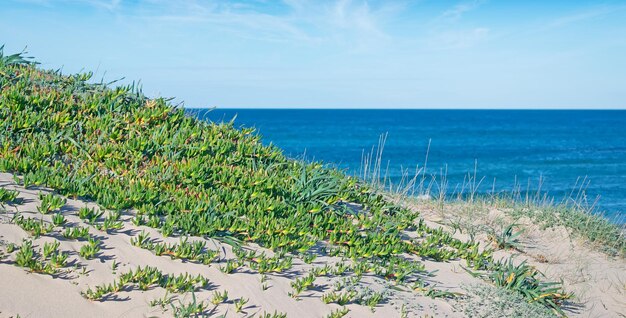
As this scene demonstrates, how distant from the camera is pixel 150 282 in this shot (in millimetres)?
5109

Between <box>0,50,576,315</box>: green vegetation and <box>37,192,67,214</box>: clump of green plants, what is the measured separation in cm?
2

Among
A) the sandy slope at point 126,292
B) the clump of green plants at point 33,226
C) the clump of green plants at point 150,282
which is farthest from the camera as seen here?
the clump of green plants at point 33,226

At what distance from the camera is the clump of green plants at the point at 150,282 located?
4969 millimetres

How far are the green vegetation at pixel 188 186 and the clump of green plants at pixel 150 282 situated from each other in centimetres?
1

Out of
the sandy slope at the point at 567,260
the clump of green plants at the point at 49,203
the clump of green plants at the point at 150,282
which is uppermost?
the clump of green plants at the point at 49,203

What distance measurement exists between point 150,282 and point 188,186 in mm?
1875

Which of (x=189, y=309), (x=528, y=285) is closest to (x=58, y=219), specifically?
(x=189, y=309)

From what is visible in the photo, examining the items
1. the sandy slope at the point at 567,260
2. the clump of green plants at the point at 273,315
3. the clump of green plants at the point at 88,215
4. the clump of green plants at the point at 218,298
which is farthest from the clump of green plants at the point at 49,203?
the sandy slope at the point at 567,260

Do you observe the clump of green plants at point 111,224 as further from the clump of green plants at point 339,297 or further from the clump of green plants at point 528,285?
the clump of green plants at point 528,285

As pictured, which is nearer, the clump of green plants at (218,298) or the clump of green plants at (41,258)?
the clump of green plants at (41,258)

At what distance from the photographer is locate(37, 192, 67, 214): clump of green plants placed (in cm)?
558

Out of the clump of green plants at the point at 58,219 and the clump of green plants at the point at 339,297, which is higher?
the clump of green plants at the point at 58,219

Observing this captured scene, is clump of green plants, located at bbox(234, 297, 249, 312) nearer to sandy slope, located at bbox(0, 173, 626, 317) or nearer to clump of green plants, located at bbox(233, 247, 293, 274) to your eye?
sandy slope, located at bbox(0, 173, 626, 317)

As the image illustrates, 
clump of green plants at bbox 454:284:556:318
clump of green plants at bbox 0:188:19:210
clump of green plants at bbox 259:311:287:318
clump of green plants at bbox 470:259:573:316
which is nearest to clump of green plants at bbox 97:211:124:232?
clump of green plants at bbox 0:188:19:210
